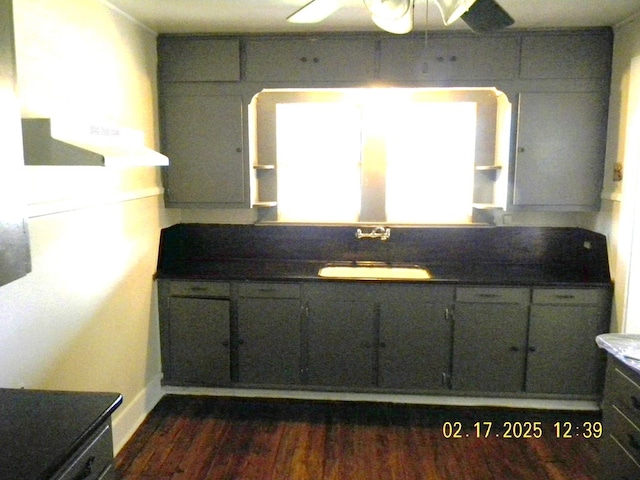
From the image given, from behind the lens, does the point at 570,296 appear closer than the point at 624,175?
No

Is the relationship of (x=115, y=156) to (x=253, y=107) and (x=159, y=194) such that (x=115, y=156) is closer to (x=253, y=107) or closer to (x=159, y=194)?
(x=159, y=194)

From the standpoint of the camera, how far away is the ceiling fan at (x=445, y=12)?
5.90 feet

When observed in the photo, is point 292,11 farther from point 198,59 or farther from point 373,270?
point 373,270

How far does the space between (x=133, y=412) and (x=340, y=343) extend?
1.34 m

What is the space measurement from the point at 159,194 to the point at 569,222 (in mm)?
2861

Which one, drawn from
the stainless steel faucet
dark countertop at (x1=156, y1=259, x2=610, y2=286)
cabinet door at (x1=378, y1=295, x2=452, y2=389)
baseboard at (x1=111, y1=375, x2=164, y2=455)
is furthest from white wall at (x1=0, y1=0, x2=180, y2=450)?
cabinet door at (x1=378, y1=295, x2=452, y2=389)

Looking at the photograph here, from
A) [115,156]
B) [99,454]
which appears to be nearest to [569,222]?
[115,156]

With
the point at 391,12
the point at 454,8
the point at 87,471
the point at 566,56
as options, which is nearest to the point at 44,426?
the point at 87,471

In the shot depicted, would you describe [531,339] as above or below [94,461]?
below

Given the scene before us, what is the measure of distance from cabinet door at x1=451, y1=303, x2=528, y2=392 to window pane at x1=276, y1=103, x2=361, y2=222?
1.12 m

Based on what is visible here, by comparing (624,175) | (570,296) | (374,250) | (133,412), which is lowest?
(133,412)

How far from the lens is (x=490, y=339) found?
3.33 metres

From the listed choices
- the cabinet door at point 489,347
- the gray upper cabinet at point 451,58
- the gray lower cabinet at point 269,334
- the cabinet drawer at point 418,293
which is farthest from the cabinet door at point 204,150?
the cabinet door at point 489,347

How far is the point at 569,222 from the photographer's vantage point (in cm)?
370
